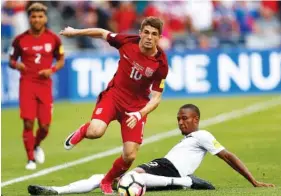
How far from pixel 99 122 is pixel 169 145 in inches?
243

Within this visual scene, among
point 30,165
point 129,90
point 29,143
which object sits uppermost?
point 129,90

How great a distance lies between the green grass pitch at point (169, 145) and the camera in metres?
14.5

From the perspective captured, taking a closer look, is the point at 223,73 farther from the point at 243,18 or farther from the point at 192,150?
the point at 192,150

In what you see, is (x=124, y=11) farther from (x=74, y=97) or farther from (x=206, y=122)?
(x=206, y=122)

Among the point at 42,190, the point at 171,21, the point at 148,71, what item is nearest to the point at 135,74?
the point at 148,71

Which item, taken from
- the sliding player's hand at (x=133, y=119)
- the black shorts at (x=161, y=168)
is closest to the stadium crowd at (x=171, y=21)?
the black shorts at (x=161, y=168)

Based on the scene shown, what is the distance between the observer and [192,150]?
505 inches

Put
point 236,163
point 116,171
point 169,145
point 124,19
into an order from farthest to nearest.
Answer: point 124,19
point 169,145
point 116,171
point 236,163

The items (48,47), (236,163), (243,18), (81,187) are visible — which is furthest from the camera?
(243,18)

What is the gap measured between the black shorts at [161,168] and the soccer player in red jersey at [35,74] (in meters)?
4.27

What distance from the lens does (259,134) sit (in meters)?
20.1

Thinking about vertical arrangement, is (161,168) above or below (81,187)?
above

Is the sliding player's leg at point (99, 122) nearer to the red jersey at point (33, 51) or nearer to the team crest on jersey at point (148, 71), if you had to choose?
the team crest on jersey at point (148, 71)

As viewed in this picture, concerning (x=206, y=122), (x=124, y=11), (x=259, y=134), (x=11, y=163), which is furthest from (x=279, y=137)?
(x=124, y=11)
